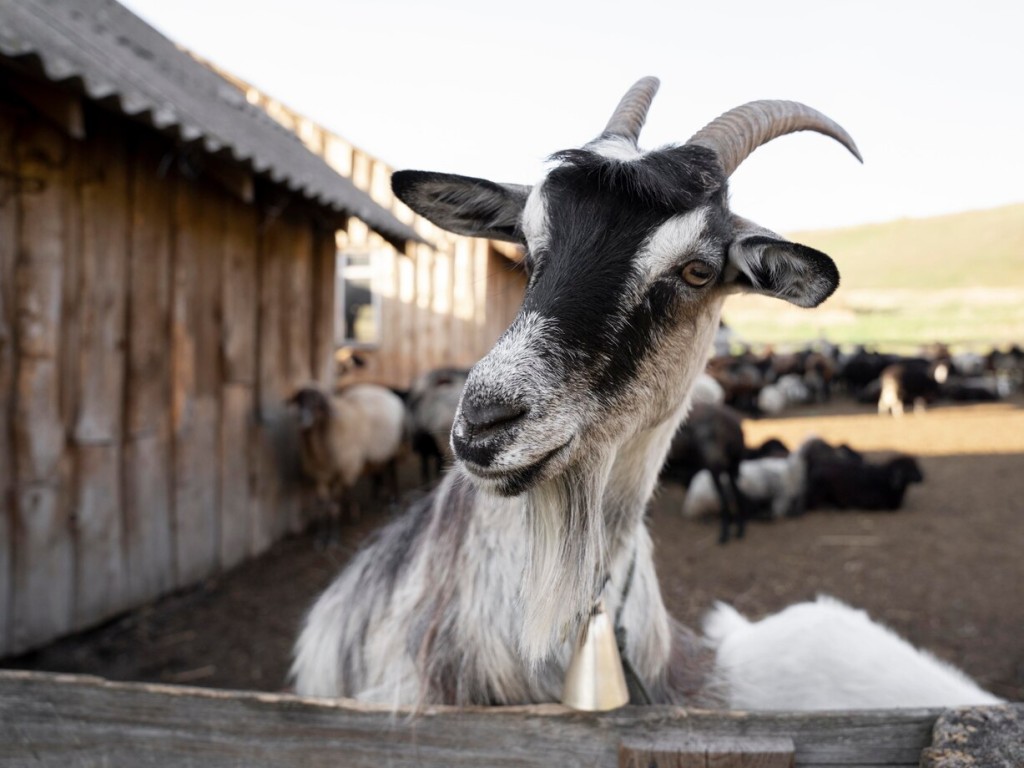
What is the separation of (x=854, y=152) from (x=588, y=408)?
136 centimetres

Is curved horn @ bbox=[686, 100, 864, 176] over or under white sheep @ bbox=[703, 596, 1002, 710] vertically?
over

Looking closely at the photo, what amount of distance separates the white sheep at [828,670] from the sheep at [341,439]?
499 centimetres

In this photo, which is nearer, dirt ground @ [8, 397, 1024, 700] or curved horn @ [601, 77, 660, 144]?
curved horn @ [601, 77, 660, 144]

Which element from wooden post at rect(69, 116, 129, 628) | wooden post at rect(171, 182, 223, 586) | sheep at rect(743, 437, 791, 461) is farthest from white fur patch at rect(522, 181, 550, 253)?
sheep at rect(743, 437, 791, 461)

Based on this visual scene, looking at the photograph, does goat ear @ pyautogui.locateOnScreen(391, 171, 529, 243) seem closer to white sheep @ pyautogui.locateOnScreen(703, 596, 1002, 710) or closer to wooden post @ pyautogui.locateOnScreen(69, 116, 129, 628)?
white sheep @ pyautogui.locateOnScreen(703, 596, 1002, 710)

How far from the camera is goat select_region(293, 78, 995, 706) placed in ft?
4.92

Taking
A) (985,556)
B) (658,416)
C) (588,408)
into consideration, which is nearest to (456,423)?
(588,408)

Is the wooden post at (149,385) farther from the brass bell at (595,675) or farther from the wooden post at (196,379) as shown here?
Result: the brass bell at (595,675)

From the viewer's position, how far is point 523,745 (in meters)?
1.38

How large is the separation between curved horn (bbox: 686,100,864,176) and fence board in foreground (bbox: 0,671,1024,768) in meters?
1.38

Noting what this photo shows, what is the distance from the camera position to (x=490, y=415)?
140cm

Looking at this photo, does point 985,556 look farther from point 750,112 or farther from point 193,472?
point 193,472

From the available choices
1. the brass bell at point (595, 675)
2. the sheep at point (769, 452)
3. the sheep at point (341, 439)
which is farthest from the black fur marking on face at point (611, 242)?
the sheep at point (769, 452)

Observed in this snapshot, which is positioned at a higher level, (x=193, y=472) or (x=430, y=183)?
(x=430, y=183)
